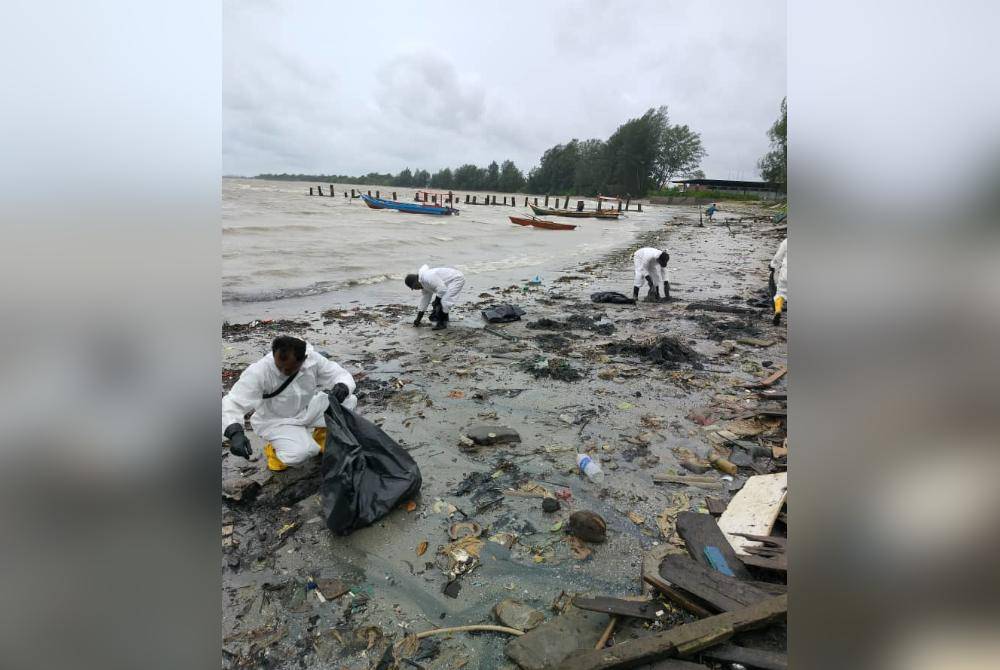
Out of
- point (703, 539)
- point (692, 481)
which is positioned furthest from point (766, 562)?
point (692, 481)

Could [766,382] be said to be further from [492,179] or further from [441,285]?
[492,179]

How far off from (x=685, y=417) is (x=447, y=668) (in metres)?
3.52

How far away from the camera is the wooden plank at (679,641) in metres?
2.25

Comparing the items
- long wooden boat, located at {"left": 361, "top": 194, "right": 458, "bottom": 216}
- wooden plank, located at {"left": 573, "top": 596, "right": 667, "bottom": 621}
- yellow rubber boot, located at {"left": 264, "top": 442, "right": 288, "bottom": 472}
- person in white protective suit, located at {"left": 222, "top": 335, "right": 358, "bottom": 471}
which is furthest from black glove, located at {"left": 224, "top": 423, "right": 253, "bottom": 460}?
long wooden boat, located at {"left": 361, "top": 194, "right": 458, "bottom": 216}

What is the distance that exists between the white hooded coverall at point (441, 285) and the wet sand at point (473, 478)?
473mm

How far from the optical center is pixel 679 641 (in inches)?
90.0

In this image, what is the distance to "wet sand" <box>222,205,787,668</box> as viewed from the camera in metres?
2.64

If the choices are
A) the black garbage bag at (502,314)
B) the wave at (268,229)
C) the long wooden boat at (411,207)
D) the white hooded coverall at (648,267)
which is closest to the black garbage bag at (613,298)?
the white hooded coverall at (648,267)

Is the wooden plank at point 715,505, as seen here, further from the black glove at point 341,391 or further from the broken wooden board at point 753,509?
the black glove at point 341,391

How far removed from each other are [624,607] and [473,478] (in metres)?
1.61
